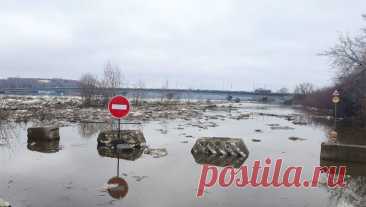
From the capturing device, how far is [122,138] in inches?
534

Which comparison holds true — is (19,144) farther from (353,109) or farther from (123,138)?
(353,109)

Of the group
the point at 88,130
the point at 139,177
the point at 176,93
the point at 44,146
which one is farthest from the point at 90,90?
the point at 176,93

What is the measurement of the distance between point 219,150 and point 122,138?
4.19m

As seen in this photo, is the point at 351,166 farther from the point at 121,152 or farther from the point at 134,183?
the point at 121,152

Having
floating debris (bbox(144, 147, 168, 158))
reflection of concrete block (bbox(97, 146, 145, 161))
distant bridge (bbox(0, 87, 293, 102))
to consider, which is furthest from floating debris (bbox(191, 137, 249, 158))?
distant bridge (bbox(0, 87, 293, 102))

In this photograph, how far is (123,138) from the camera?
13.6 metres

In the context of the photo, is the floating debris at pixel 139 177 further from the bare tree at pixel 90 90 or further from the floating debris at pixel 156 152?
the bare tree at pixel 90 90

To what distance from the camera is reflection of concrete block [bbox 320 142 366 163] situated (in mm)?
11562

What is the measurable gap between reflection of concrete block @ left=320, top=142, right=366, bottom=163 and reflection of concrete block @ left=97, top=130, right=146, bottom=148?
24.4 feet

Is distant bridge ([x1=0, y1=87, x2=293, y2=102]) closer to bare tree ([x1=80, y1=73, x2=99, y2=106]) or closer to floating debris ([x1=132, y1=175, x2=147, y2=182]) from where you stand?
bare tree ([x1=80, y1=73, x2=99, y2=106])

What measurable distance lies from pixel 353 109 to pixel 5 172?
1459 inches

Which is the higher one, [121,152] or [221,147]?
[221,147]

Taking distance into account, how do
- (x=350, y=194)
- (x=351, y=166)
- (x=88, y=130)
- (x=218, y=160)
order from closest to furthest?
1. (x=350, y=194)
2. (x=351, y=166)
3. (x=218, y=160)
4. (x=88, y=130)

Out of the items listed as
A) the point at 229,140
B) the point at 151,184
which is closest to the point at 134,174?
the point at 151,184
